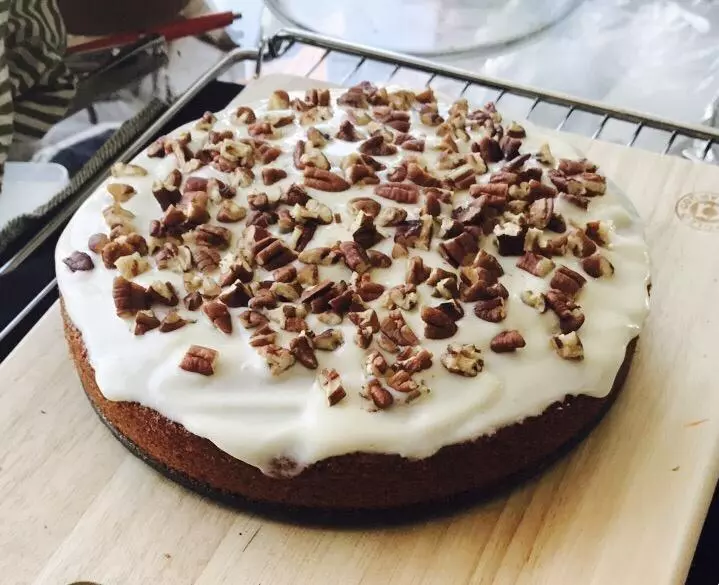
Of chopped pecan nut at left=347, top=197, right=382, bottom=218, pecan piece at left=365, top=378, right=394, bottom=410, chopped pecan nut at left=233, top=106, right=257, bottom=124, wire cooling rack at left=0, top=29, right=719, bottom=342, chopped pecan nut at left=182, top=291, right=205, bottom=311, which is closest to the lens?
pecan piece at left=365, top=378, right=394, bottom=410

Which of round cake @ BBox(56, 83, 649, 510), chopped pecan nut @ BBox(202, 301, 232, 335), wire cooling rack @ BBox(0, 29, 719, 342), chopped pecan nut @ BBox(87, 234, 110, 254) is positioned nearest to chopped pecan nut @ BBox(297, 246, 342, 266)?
round cake @ BBox(56, 83, 649, 510)

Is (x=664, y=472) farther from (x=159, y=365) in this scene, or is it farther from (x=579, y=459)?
(x=159, y=365)

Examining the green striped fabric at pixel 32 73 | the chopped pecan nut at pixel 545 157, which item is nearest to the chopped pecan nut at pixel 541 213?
the chopped pecan nut at pixel 545 157

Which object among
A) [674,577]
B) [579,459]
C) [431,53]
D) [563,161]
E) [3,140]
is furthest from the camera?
[431,53]

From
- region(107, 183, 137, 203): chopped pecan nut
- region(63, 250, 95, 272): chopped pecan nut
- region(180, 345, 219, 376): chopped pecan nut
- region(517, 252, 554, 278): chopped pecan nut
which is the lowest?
region(63, 250, 95, 272): chopped pecan nut

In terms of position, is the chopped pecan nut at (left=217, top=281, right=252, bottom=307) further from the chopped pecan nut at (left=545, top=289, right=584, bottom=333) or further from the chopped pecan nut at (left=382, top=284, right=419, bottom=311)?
the chopped pecan nut at (left=545, top=289, right=584, bottom=333)

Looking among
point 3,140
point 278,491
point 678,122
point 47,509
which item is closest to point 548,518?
point 278,491

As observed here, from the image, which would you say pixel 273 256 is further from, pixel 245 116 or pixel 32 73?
pixel 32 73
